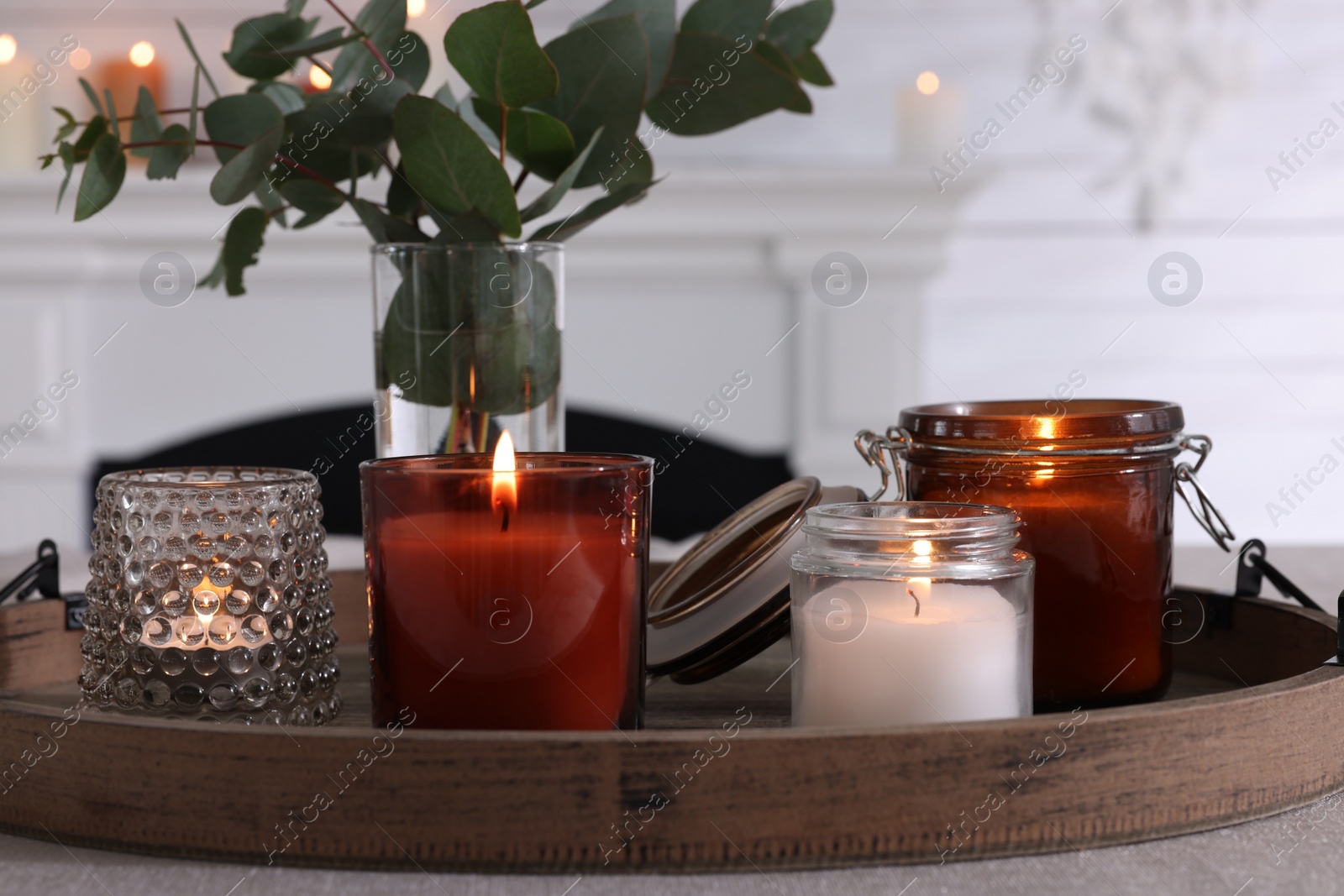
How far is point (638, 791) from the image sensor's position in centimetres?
32

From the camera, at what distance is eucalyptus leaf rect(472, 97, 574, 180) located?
0.52 m

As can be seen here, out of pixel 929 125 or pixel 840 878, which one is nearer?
pixel 840 878

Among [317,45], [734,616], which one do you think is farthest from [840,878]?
[317,45]

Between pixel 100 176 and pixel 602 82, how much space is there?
218 mm

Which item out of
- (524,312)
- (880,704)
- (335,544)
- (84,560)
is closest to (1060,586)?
(880,704)

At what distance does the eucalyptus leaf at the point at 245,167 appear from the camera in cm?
48

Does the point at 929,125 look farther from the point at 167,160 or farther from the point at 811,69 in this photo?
the point at 167,160

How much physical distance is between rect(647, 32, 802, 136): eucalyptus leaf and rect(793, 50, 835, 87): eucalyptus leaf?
56mm

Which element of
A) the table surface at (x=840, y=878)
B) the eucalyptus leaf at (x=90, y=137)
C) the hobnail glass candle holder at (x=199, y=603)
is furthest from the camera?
the eucalyptus leaf at (x=90, y=137)

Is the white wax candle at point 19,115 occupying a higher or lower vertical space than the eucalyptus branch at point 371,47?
higher

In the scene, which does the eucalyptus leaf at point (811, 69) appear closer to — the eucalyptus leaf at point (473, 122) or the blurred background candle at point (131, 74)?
the eucalyptus leaf at point (473, 122)

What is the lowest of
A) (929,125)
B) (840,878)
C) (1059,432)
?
(840,878)

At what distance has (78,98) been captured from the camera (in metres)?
2.05

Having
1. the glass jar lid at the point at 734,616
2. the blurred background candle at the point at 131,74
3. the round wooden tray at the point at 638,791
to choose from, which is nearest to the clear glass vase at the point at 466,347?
the glass jar lid at the point at 734,616
